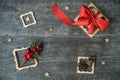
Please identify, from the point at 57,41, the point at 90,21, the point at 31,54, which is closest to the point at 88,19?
the point at 90,21

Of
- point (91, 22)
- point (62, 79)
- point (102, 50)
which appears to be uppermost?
point (91, 22)

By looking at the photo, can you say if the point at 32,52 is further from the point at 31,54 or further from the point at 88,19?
the point at 88,19

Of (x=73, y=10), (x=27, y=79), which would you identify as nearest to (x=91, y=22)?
(x=73, y=10)

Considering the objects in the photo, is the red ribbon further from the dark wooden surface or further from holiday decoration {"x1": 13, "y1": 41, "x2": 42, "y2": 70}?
holiday decoration {"x1": 13, "y1": 41, "x2": 42, "y2": 70}

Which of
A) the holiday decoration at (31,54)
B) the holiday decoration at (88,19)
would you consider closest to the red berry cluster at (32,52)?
the holiday decoration at (31,54)

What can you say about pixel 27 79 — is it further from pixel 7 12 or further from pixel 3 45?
pixel 7 12

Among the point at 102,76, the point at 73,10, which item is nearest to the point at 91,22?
the point at 73,10

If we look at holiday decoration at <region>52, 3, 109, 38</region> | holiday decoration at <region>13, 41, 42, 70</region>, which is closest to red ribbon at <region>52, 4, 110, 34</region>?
holiday decoration at <region>52, 3, 109, 38</region>

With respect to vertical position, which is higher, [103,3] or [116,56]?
[103,3]
